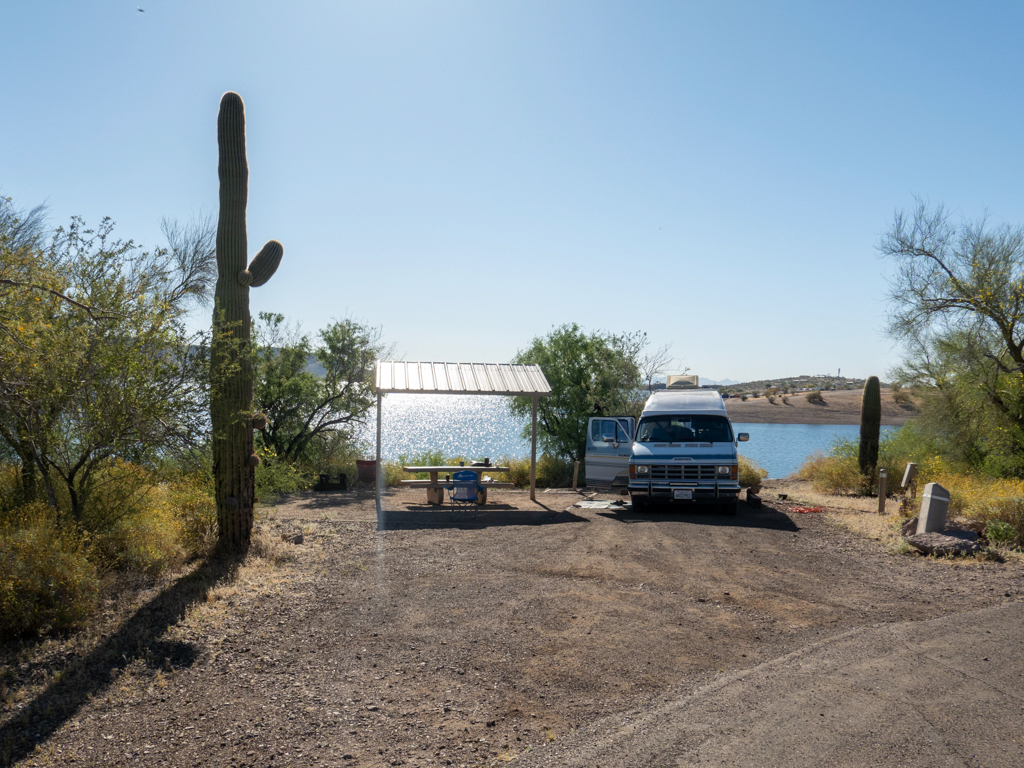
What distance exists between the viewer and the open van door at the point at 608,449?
17.8 m

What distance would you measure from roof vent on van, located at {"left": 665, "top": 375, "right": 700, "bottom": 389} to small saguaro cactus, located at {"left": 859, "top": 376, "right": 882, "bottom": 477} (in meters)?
4.39

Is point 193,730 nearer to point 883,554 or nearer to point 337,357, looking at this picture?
point 883,554

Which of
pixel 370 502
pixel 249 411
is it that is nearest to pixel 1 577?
pixel 249 411

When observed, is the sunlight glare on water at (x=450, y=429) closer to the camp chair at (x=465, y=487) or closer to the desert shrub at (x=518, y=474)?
the desert shrub at (x=518, y=474)

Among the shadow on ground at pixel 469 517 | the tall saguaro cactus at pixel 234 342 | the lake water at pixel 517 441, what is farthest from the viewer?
the lake water at pixel 517 441

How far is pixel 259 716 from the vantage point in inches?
179

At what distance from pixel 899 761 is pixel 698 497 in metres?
9.58

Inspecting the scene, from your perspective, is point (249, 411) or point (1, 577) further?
point (249, 411)

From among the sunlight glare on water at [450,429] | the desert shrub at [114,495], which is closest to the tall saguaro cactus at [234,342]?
the desert shrub at [114,495]

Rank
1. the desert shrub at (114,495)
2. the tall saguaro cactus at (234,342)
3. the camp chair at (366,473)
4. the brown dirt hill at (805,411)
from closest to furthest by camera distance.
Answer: the desert shrub at (114,495)
the tall saguaro cactus at (234,342)
the camp chair at (366,473)
the brown dirt hill at (805,411)

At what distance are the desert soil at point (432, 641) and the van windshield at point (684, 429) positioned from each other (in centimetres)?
340

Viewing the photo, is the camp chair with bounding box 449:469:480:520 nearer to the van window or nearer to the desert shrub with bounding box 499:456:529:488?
the van window

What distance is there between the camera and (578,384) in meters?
26.7

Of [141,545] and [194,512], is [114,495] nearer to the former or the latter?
[141,545]
